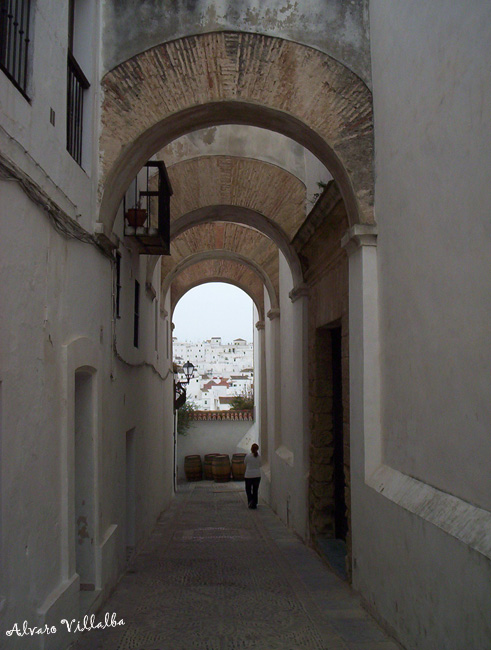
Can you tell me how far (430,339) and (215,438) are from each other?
20.2m

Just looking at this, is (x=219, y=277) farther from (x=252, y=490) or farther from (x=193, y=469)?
(x=193, y=469)

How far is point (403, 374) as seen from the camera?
502 cm

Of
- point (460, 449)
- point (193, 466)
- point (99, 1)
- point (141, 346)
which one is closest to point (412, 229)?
point (460, 449)

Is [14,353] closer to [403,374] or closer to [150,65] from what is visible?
[403,374]

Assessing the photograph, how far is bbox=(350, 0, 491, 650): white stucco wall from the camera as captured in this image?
3559 millimetres

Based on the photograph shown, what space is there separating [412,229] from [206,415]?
65.7 feet

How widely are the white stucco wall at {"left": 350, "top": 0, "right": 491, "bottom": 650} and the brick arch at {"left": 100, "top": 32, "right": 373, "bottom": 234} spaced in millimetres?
308

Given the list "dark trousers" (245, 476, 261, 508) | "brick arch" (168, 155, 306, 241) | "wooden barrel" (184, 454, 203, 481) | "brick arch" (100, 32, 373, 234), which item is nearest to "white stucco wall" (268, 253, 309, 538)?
"dark trousers" (245, 476, 261, 508)

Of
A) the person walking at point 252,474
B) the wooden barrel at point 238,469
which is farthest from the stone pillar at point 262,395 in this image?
the wooden barrel at point 238,469

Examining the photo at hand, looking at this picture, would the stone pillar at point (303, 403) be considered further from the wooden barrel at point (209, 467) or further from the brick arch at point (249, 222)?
the wooden barrel at point (209, 467)

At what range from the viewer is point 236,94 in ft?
20.6
